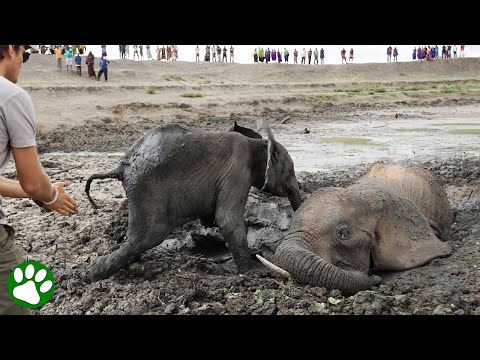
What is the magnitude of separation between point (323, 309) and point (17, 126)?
284 cm

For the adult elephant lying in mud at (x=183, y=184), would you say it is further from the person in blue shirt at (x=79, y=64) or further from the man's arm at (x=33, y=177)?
the person in blue shirt at (x=79, y=64)

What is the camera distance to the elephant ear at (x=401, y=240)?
586 cm

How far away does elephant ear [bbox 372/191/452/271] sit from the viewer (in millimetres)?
5863

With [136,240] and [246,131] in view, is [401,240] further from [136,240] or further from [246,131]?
[136,240]

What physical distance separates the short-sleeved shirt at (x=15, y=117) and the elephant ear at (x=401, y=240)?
3904 millimetres

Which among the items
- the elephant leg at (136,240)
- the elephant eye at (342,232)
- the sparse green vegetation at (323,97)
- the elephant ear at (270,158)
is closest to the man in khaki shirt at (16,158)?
the elephant leg at (136,240)

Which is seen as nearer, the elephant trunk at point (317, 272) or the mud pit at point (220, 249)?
the mud pit at point (220, 249)

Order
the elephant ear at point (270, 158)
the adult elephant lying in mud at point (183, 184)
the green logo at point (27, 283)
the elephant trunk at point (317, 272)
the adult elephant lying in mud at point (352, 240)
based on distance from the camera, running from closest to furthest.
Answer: the green logo at point (27, 283), the elephant trunk at point (317, 272), the adult elephant lying in mud at point (352, 240), the adult elephant lying in mud at point (183, 184), the elephant ear at point (270, 158)

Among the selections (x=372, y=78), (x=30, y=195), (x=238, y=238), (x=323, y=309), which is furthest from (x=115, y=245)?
(x=372, y=78)

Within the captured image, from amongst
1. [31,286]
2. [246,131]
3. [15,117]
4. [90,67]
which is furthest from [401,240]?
[90,67]

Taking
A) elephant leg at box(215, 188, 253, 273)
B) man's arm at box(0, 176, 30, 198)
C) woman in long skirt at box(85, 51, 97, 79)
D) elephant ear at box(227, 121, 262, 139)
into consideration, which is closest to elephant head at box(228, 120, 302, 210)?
elephant ear at box(227, 121, 262, 139)

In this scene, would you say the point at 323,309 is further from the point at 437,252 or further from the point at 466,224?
the point at 466,224

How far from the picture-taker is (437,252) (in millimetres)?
6008

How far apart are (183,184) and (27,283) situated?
278 cm
